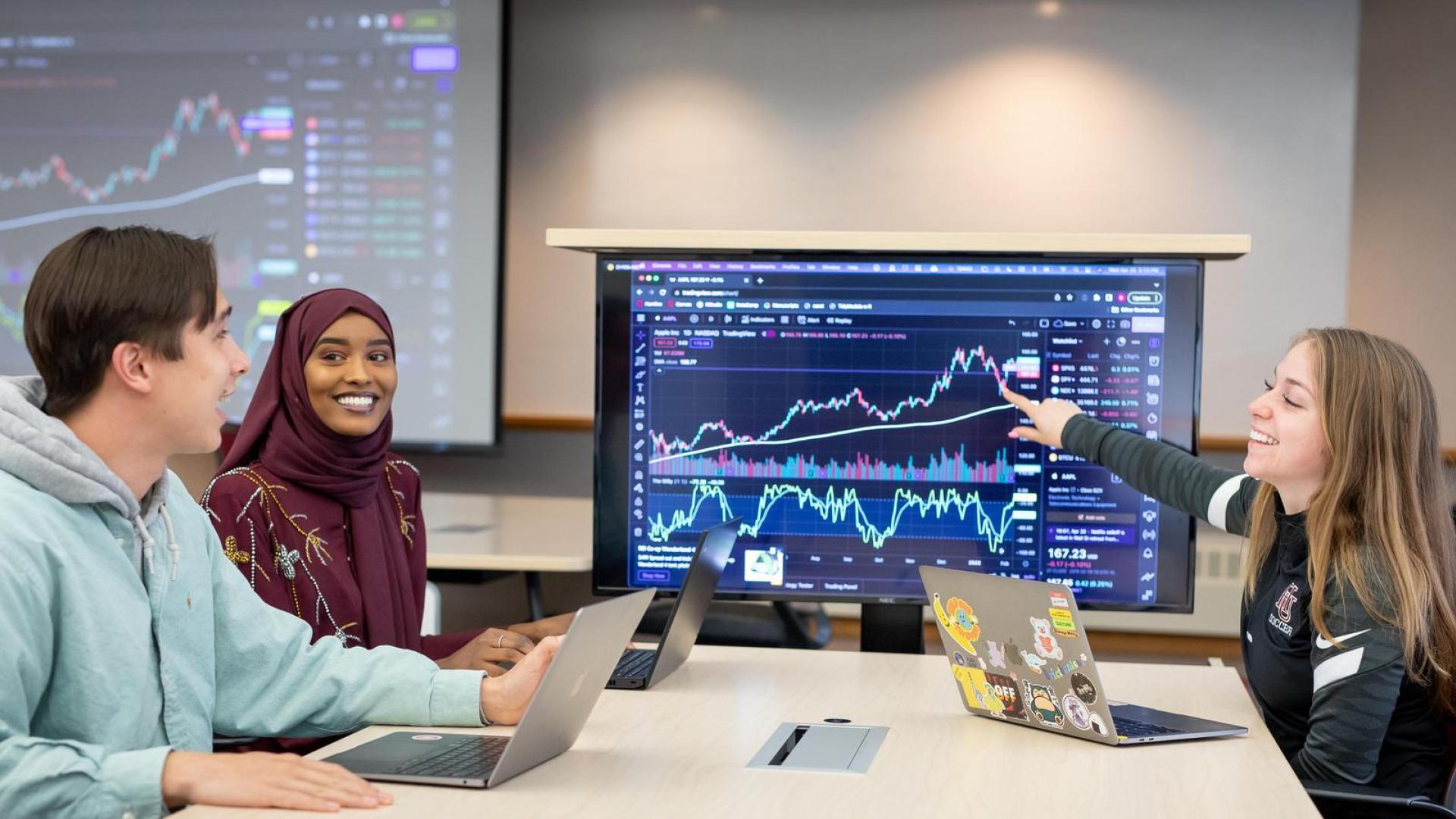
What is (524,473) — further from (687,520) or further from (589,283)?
(687,520)

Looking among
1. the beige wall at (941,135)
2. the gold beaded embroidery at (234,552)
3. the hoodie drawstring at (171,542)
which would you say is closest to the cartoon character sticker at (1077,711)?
the hoodie drawstring at (171,542)

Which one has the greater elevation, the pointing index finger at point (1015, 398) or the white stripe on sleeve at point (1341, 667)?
the pointing index finger at point (1015, 398)

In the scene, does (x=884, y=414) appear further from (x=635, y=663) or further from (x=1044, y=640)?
(x=1044, y=640)

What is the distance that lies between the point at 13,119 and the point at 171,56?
65 centimetres

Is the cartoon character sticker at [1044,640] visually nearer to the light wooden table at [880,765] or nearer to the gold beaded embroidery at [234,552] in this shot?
the light wooden table at [880,765]

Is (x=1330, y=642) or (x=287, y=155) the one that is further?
(x=287, y=155)

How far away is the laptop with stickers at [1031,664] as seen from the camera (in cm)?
164

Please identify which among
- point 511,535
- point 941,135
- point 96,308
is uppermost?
point 941,135

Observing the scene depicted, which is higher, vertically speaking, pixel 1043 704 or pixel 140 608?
pixel 140 608

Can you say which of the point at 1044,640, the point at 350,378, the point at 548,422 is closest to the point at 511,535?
the point at 350,378

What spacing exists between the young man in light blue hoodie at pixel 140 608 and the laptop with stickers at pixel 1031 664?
0.54 meters

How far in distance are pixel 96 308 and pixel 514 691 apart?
655 mm

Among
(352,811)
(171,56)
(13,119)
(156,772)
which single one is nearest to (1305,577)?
(352,811)

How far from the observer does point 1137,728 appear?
67.6 inches
